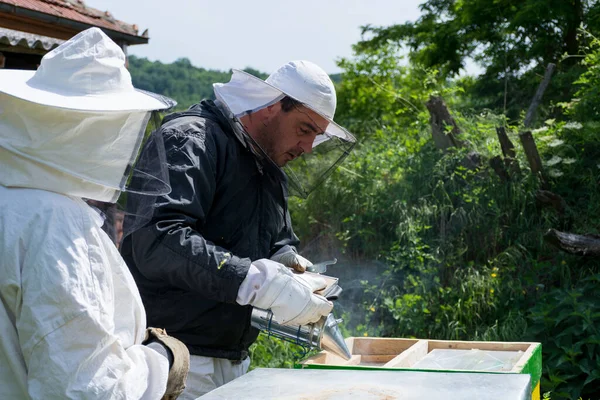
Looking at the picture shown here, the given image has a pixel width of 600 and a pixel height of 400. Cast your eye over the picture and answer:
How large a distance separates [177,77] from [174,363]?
21.9m

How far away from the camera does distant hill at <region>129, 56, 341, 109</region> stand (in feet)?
70.0

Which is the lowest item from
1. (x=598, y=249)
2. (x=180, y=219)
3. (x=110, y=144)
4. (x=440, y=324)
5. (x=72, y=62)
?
(x=440, y=324)

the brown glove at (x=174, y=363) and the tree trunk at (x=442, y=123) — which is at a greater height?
the tree trunk at (x=442, y=123)

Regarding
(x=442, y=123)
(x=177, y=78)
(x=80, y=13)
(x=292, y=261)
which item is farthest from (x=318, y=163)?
(x=177, y=78)

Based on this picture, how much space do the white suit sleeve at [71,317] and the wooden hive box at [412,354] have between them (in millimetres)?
1254

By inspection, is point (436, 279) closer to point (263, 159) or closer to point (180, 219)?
point (263, 159)

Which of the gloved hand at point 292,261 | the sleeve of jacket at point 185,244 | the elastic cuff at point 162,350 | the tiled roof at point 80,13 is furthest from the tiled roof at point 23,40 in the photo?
the elastic cuff at point 162,350

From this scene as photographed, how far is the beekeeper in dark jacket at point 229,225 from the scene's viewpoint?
2436mm

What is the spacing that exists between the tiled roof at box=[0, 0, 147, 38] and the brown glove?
17.6ft

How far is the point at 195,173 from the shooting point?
2537 millimetres

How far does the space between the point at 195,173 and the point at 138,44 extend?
5.71m

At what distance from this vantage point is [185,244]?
240 cm

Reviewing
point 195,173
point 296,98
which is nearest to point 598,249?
point 296,98

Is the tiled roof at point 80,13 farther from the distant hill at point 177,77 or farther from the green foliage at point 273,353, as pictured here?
the distant hill at point 177,77
